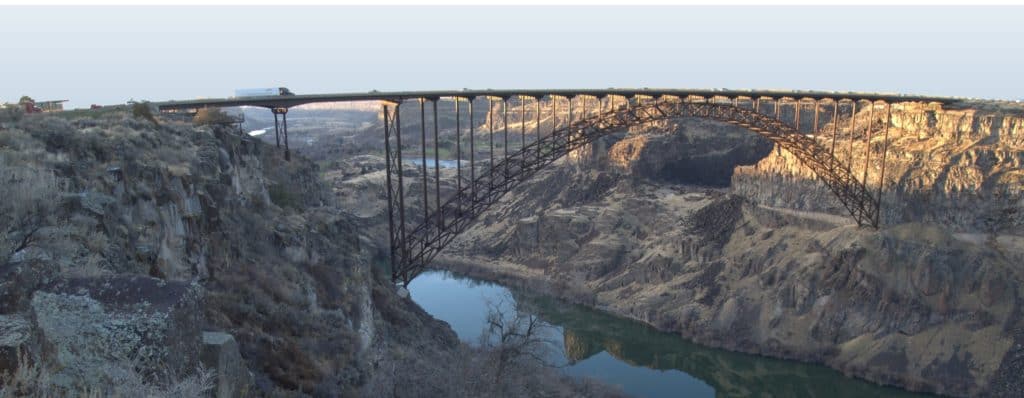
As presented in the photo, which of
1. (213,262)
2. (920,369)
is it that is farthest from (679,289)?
(213,262)

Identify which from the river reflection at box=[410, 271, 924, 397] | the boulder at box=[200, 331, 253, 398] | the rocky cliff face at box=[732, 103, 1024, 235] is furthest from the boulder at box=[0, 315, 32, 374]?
the rocky cliff face at box=[732, 103, 1024, 235]

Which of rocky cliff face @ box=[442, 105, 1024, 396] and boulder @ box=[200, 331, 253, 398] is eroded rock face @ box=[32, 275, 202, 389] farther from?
rocky cliff face @ box=[442, 105, 1024, 396]

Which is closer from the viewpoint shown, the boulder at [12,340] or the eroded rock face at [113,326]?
the boulder at [12,340]

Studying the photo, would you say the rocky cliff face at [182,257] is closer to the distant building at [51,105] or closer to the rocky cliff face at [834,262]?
the distant building at [51,105]

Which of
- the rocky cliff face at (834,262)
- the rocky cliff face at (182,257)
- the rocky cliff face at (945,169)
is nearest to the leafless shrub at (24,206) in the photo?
the rocky cliff face at (182,257)

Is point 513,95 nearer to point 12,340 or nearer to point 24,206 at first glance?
point 24,206

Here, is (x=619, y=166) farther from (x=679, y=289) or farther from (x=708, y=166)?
(x=679, y=289)

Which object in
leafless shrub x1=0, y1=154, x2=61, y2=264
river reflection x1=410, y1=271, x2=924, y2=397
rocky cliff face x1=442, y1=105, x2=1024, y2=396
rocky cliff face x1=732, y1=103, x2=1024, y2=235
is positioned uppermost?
leafless shrub x1=0, y1=154, x2=61, y2=264
